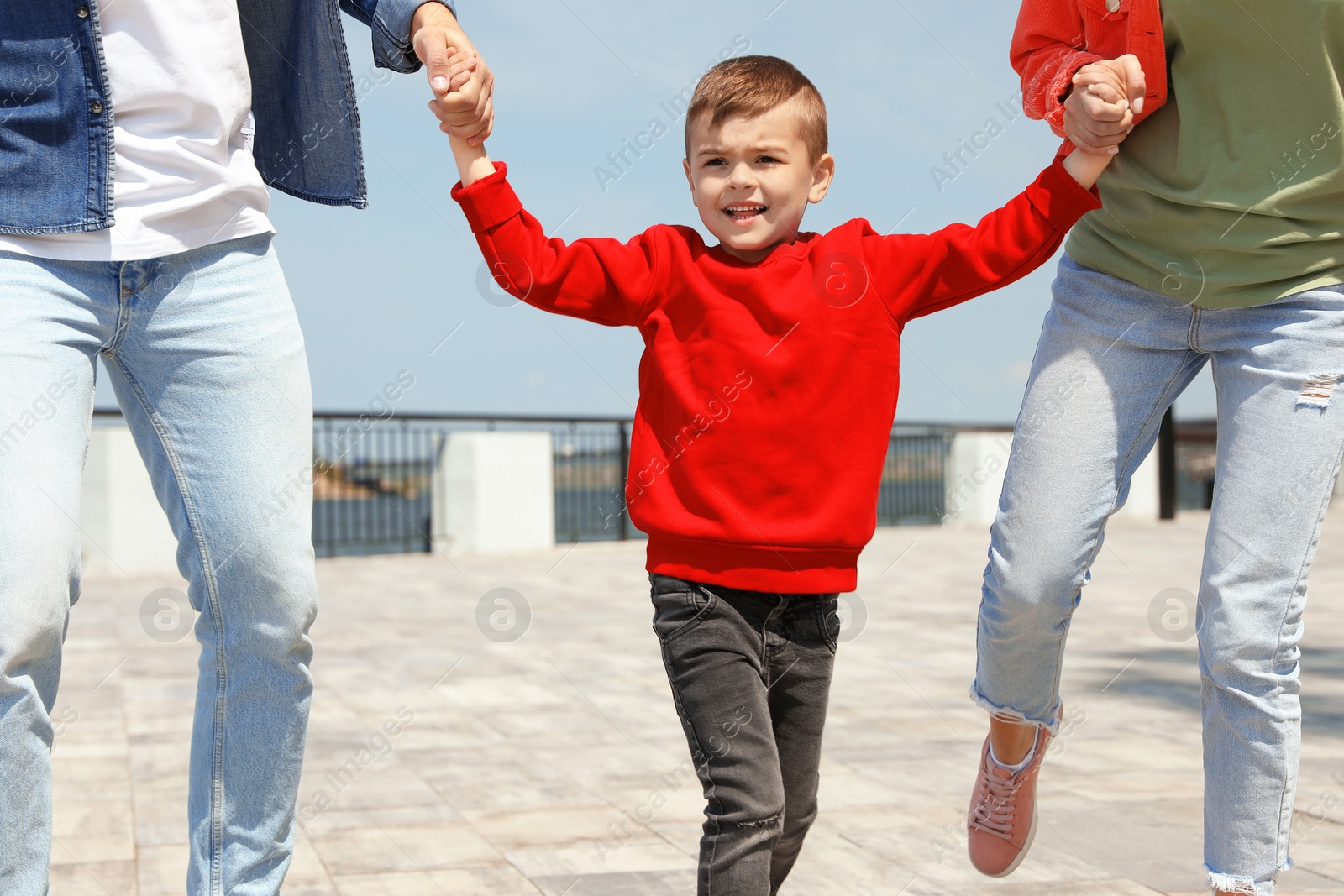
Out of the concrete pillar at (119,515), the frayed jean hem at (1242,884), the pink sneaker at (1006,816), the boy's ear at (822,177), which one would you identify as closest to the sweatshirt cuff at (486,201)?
the boy's ear at (822,177)

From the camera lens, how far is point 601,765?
3.90 metres

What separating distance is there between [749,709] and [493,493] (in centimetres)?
997

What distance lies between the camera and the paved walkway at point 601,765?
286 cm

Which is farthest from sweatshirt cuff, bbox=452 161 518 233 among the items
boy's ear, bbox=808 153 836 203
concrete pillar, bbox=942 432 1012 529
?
concrete pillar, bbox=942 432 1012 529

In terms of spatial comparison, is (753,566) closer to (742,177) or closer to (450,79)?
(742,177)

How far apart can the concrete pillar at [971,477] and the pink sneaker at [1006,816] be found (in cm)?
1195

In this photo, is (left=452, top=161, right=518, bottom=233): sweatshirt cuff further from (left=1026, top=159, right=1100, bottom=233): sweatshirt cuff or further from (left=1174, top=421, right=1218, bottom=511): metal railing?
(left=1174, top=421, right=1218, bottom=511): metal railing

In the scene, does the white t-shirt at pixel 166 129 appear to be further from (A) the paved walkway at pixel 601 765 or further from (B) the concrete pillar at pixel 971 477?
(B) the concrete pillar at pixel 971 477

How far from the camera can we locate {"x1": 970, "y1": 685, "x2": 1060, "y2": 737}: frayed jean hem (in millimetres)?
2523

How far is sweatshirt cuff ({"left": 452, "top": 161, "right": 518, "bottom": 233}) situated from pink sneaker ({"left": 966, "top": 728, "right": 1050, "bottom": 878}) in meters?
1.42

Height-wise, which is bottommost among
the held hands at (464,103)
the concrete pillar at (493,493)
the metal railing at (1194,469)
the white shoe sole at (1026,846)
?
the metal railing at (1194,469)

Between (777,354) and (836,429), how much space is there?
0.51 feet

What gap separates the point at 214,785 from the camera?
205cm

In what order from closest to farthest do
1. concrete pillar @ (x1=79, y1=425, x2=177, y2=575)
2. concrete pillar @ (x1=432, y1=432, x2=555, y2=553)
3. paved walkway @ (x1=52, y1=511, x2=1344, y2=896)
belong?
paved walkway @ (x1=52, y1=511, x2=1344, y2=896), concrete pillar @ (x1=79, y1=425, x2=177, y2=575), concrete pillar @ (x1=432, y1=432, x2=555, y2=553)
